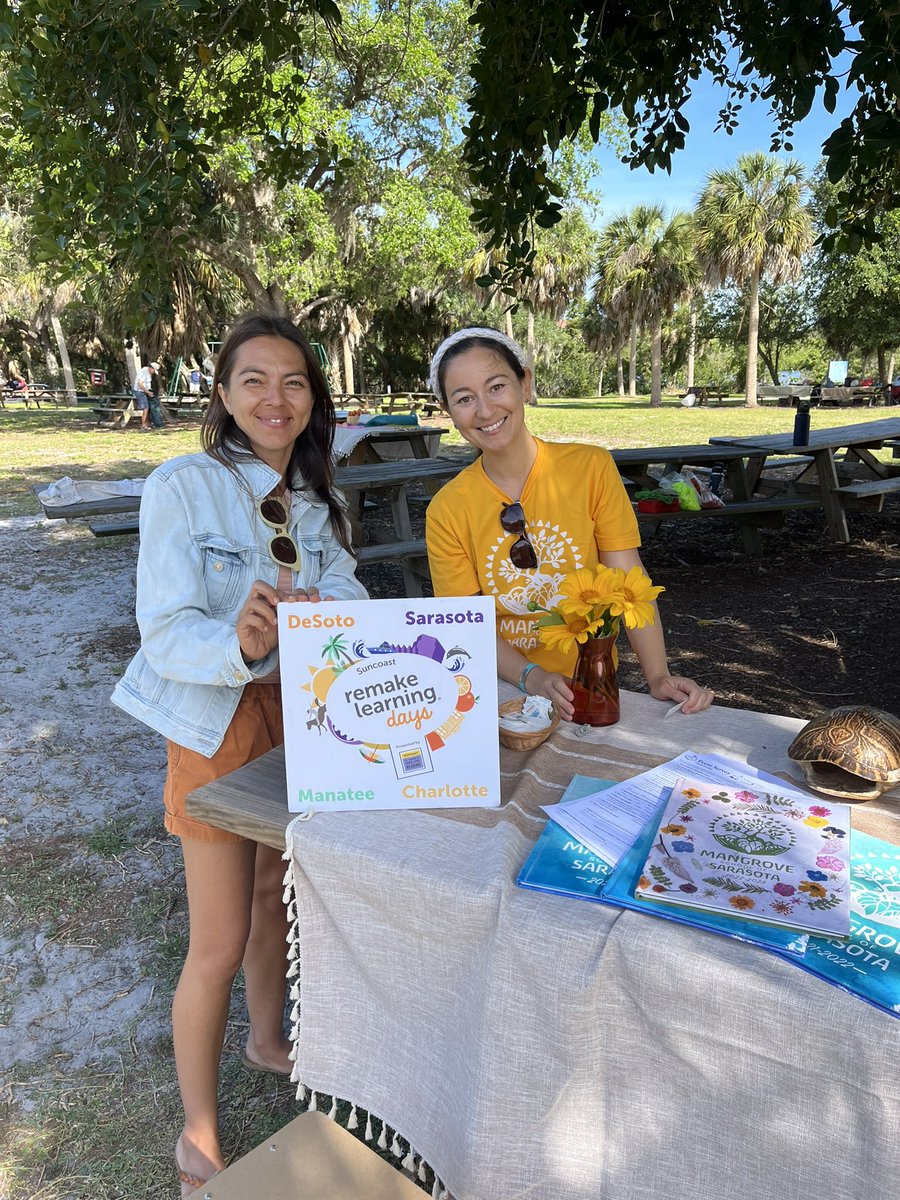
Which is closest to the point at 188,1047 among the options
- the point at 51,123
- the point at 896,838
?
the point at 896,838

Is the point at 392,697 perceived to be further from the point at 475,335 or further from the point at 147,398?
the point at 147,398

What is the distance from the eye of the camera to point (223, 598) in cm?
188

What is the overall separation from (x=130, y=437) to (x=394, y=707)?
21129 mm

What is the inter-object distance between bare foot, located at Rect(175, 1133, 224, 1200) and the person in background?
23036 mm

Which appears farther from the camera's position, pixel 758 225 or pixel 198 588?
pixel 758 225

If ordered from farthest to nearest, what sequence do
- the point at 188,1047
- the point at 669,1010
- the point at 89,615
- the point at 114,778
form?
the point at 89,615 → the point at 114,778 → the point at 188,1047 → the point at 669,1010

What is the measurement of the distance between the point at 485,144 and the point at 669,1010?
429 centimetres

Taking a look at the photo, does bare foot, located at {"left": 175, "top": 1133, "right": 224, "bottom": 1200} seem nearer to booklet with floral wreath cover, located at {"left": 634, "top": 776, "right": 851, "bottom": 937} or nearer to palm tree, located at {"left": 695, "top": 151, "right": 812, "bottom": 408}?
booklet with floral wreath cover, located at {"left": 634, "top": 776, "right": 851, "bottom": 937}

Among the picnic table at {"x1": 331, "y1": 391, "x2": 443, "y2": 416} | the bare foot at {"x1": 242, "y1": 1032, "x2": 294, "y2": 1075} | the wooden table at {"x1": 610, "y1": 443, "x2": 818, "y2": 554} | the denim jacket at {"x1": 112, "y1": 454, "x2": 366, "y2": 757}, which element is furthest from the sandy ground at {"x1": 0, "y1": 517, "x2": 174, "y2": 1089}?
the picnic table at {"x1": 331, "y1": 391, "x2": 443, "y2": 416}

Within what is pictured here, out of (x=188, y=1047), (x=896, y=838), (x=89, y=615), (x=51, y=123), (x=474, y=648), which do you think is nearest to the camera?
(x=896, y=838)

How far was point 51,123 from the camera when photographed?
304cm

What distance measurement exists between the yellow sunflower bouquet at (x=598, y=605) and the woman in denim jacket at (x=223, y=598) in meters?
0.54

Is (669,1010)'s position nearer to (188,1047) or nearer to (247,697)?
(247,697)

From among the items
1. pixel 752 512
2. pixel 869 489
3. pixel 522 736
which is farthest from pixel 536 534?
pixel 869 489
